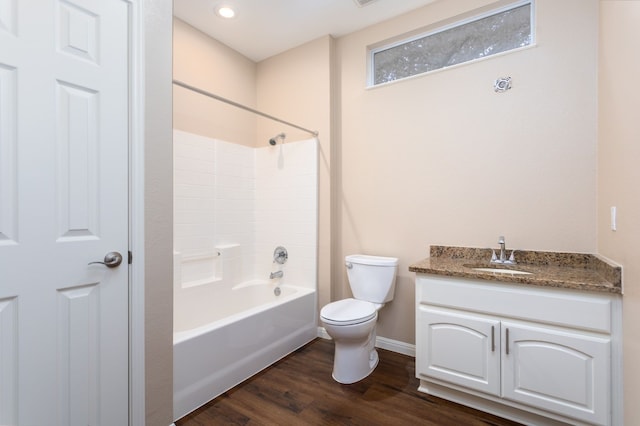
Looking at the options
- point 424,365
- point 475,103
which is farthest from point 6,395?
point 475,103

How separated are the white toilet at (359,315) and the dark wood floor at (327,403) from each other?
0.09 meters

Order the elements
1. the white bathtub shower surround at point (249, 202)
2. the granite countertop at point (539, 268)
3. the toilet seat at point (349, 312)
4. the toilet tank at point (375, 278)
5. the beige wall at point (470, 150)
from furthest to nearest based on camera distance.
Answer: the white bathtub shower surround at point (249, 202)
the toilet tank at point (375, 278)
the toilet seat at point (349, 312)
the beige wall at point (470, 150)
the granite countertop at point (539, 268)

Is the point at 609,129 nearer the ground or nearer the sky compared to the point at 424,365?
nearer the sky

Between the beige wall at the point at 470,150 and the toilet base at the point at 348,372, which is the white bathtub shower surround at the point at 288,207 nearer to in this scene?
the beige wall at the point at 470,150

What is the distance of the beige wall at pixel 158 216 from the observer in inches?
58.4

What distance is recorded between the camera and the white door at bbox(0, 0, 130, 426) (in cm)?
113

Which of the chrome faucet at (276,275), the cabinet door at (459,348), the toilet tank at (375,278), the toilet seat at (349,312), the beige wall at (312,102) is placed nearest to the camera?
the cabinet door at (459,348)

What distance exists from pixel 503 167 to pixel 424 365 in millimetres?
1390

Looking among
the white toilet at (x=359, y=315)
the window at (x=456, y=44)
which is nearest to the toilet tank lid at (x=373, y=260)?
the white toilet at (x=359, y=315)

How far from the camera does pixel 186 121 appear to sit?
2.57 metres

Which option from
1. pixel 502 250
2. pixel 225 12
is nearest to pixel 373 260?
pixel 502 250

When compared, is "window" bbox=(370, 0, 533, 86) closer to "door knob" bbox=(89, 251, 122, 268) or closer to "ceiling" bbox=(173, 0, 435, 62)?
"ceiling" bbox=(173, 0, 435, 62)

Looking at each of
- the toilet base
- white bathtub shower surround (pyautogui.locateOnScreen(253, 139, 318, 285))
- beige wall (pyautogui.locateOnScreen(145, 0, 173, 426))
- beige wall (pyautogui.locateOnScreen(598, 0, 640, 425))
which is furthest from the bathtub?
beige wall (pyautogui.locateOnScreen(598, 0, 640, 425))

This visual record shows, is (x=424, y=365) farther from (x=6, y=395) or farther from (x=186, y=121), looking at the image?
(x=186, y=121)
